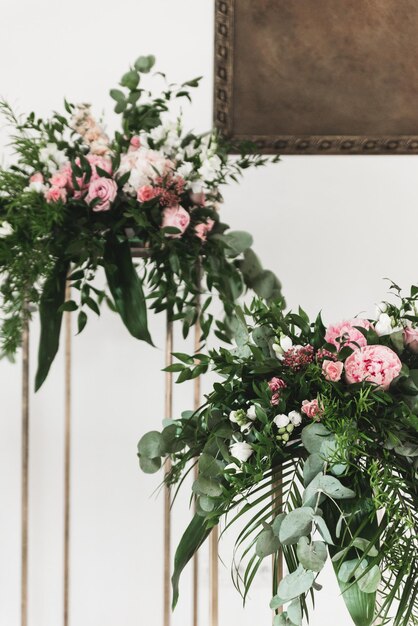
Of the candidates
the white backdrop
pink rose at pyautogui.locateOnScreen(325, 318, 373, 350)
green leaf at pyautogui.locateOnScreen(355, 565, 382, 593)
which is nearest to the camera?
green leaf at pyautogui.locateOnScreen(355, 565, 382, 593)

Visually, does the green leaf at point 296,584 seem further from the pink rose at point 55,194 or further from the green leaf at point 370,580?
the pink rose at point 55,194

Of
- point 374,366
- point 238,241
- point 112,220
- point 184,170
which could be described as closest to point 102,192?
point 112,220

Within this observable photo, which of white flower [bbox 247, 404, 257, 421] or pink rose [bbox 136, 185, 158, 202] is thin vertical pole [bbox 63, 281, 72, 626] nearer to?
pink rose [bbox 136, 185, 158, 202]

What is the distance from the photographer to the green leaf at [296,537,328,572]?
2.55 feet

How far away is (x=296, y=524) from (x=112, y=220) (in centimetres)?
70

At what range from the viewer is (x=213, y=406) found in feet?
2.97

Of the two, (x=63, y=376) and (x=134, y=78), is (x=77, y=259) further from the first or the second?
(x=63, y=376)

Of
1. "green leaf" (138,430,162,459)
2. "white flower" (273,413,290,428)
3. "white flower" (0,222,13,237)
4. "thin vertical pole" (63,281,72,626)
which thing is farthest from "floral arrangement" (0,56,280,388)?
"white flower" (273,413,290,428)

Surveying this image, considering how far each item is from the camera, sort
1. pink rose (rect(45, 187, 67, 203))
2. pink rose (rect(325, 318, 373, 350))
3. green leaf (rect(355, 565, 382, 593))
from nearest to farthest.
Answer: green leaf (rect(355, 565, 382, 593)), pink rose (rect(325, 318, 373, 350)), pink rose (rect(45, 187, 67, 203))

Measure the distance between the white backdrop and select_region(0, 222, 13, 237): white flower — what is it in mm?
527

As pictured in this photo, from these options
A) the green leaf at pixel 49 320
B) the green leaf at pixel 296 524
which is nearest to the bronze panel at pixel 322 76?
the green leaf at pixel 49 320

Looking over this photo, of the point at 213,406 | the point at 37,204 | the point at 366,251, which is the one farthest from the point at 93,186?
the point at 366,251

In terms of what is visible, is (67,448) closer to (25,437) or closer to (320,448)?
(25,437)

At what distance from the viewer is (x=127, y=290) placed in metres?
1.28
